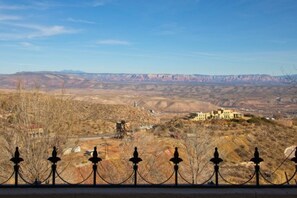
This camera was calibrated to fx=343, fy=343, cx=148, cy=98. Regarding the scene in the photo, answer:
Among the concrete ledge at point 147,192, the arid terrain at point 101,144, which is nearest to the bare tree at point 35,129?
the arid terrain at point 101,144

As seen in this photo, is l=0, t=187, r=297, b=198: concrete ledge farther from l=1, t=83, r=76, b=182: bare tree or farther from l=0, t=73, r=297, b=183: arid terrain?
l=1, t=83, r=76, b=182: bare tree

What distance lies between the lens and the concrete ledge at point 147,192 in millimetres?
4816

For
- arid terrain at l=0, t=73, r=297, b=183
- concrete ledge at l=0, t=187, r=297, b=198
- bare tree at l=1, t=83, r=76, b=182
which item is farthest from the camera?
arid terrain at l=0, t=73, r=297, b=183

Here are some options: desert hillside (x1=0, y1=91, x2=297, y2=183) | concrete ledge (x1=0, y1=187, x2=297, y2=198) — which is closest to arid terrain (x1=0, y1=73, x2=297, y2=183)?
desert hillside (x1=0, y1=91, x2=297, y2=183)

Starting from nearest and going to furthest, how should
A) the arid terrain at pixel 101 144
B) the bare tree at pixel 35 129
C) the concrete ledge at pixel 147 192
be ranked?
the concrete ledge at pixel 147 192, the bare tree at pixel 35 129, the arid terrain at pixel 101 144

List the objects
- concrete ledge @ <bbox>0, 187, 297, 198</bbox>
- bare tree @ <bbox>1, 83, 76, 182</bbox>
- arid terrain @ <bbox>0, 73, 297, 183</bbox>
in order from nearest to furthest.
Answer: concrete ledge @ <bbox>0, 187, 297, 198</bbox>, bare tree @ <bbox>1, 83, 76, 182</bbox>, arid terrain @ <bbox>0, 73, 297, 183</bbox>

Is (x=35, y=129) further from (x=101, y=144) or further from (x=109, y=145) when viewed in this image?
(x=101, y=144)

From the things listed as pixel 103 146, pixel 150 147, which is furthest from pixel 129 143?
pixel 103 146

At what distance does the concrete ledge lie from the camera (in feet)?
15.8

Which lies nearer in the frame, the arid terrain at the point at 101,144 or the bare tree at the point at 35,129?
the bare tree at the point at 35,129

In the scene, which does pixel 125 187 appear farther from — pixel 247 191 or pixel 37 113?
pixel 37 113

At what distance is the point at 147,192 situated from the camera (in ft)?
16.2

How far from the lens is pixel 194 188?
5.12 metres

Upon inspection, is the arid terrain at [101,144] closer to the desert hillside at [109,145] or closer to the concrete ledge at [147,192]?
the desert hillside at [109,145]
